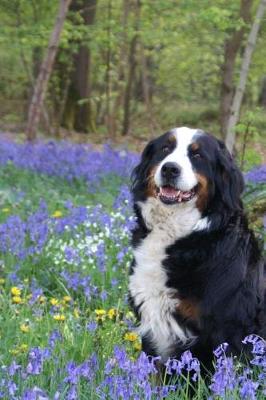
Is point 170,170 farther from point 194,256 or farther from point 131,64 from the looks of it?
point 131,64

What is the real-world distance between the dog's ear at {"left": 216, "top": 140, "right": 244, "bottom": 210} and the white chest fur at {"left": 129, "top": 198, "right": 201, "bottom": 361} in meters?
0.17

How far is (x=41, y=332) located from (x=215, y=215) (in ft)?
3.92

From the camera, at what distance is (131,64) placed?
2109 centimetres

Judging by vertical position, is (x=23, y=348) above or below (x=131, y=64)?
below

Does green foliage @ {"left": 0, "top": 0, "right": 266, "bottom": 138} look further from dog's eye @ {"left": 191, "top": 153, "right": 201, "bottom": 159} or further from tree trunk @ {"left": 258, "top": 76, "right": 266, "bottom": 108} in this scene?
dog's eye @ {"left": 191, "top": 153, "right": 201, "bottom": 159}

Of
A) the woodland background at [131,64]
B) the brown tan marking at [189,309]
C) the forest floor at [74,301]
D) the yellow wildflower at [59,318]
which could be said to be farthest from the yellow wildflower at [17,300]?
the woodland background at [131,64]

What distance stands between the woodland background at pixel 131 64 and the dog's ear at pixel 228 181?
100 inches

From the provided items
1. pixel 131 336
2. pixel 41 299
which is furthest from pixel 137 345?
pixel 41 299

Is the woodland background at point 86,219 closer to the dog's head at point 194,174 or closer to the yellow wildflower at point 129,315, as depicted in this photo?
the yellow wildflower at point 129,315

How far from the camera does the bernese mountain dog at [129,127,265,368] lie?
3.56 meters

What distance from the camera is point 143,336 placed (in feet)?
12.5

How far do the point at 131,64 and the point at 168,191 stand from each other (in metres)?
17.9

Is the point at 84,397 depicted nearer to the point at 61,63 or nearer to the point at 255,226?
the point at 255,226

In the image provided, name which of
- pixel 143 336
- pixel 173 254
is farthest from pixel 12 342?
pixel 173 254
